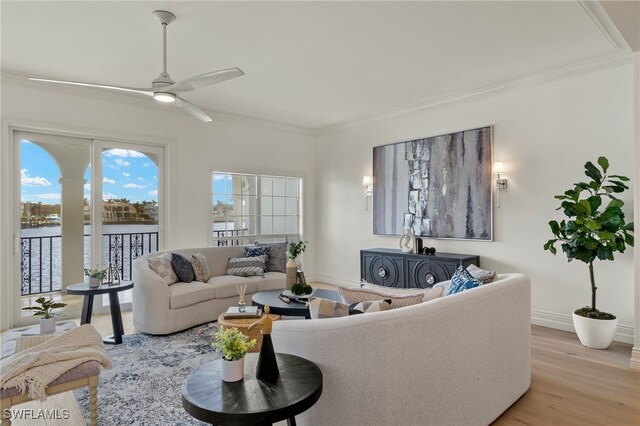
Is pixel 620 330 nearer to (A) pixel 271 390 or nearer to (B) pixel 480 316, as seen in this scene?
(B) pixel 480 316

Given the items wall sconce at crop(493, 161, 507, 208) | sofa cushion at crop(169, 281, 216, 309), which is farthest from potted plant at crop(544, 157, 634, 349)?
sofa cushion at crop(169, 281, 216, 309)

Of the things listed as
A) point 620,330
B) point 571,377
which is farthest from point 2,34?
point 620,330

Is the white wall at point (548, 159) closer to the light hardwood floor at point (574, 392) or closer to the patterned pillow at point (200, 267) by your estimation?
the light hardwood floor at point (574, 392)

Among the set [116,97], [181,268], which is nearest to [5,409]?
[181,268]

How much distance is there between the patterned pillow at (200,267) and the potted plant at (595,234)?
13.0ft

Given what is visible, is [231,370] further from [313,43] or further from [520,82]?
[520,82]

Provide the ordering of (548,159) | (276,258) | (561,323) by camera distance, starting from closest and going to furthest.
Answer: (561,323), (548,159), (276,258)

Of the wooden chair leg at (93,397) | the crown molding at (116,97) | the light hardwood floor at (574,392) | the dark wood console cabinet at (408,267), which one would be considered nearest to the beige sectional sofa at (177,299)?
the light hardwood floor at (574,392)

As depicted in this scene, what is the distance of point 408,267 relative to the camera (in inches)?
197

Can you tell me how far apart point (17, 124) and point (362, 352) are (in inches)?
186

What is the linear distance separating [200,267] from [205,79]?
254cm

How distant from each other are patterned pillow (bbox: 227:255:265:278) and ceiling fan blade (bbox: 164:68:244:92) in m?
2.60

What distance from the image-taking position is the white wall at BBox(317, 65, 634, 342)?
3.76 metres

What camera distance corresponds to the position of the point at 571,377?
2947 mm
